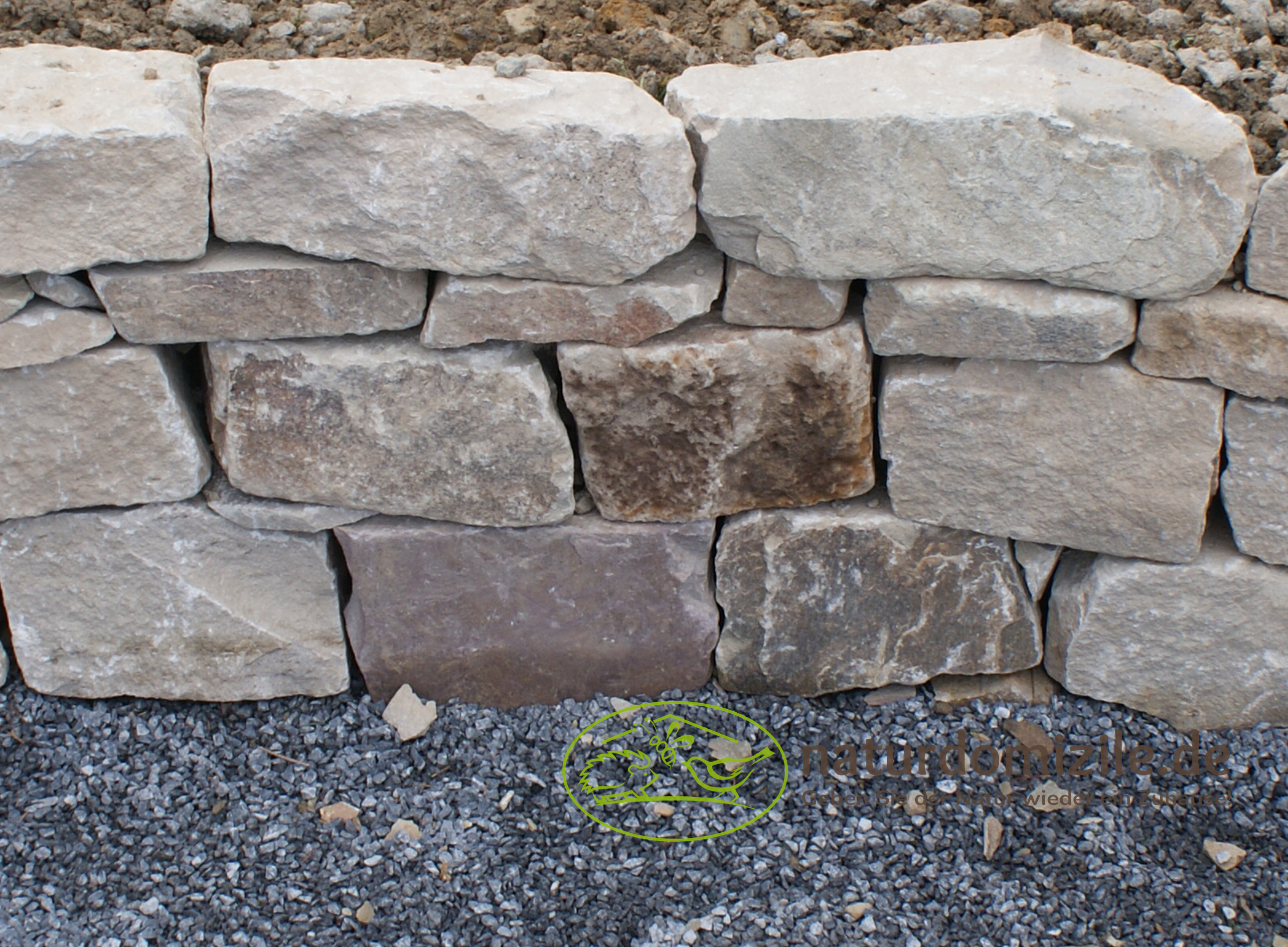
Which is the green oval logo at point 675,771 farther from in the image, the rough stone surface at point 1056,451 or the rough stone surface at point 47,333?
the rough stone surface at point 47,333

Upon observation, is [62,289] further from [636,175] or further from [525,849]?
[525,849]

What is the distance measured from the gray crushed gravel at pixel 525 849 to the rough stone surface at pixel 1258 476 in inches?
19.3

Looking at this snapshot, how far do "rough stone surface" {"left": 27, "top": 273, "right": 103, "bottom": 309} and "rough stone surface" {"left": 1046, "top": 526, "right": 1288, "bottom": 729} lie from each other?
2084 millimetres

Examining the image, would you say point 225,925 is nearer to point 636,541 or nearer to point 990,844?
point 636,541

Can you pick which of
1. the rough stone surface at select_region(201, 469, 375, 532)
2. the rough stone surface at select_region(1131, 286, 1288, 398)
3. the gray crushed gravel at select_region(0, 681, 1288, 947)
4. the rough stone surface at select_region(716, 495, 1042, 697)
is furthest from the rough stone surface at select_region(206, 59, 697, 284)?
the gray crushed gravel at select_region(0, 681, 1288, 947)

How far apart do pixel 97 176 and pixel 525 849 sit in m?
1.49

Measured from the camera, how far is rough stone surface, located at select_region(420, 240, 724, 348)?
87.2 inches

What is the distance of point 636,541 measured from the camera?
2561mm

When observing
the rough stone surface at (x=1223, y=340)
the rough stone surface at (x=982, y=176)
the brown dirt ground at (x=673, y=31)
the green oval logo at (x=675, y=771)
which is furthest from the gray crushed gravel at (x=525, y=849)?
the brown dirt ground at (x=673, y=31)

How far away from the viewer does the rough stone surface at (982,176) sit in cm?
204

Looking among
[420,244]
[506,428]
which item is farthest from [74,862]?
[420,244]

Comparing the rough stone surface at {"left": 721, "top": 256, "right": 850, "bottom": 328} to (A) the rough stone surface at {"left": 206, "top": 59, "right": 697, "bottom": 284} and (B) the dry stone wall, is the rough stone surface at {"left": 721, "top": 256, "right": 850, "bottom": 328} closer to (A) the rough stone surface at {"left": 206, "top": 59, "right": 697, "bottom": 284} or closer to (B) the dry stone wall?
(B) the dry stone wall

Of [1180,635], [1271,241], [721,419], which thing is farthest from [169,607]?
[1271,241]

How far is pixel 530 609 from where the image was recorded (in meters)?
2.66
